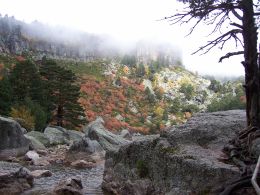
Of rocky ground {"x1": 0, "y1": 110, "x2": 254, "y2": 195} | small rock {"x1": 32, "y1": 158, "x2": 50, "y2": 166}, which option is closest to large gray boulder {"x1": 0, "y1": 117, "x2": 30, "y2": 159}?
small rock {"x1": 32, "y1": 158, "x2": 50, "y2": 166}

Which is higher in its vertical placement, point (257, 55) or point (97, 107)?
point (257, 55)

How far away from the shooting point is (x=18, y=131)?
3416 cm

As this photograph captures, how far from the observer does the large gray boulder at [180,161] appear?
1252cm

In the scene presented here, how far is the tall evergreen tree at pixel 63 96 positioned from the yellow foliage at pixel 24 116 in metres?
8.58

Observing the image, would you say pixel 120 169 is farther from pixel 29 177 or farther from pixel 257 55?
pixel 257 55

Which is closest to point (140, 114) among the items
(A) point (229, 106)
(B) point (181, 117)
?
(B) point (181, 117)

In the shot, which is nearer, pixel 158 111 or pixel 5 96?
pixel 5 96

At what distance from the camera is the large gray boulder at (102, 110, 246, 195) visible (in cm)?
1252

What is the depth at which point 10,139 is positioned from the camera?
33594mm

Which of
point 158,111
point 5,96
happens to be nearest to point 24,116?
point 5,96

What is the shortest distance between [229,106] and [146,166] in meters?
92.3

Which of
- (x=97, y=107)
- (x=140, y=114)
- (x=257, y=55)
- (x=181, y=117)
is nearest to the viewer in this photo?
(x=257, y=55)

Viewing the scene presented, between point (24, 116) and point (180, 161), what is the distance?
118ft

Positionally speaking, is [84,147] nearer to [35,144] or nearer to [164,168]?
[35,144]
